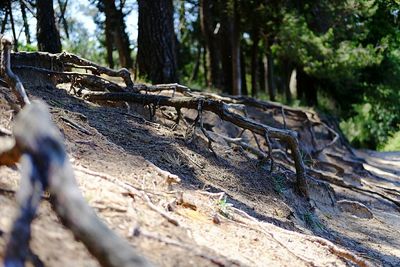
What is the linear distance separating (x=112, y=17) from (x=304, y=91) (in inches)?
292

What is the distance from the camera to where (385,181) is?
36.5ft

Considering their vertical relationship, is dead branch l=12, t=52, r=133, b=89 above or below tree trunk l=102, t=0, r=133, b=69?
below

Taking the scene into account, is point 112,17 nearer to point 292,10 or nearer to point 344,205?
point 292,10

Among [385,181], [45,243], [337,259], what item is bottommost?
[385,181]

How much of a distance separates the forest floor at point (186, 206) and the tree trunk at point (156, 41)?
2352mm

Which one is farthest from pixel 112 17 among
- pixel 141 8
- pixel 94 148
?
pixel 94 148

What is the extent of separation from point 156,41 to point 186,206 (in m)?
5.85

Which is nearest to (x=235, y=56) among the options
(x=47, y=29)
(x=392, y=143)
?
(x=47, y=29)

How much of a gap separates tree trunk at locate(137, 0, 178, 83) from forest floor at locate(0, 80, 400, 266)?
2.35 meters

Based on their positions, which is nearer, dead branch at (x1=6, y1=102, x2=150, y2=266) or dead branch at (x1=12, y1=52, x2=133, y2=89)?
dead branch at (x1=6, y1=102, x2=150, y2=266)

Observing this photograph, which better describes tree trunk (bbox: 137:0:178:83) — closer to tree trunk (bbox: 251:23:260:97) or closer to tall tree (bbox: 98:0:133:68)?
tree trunk (bbox: 251:23:260:97)

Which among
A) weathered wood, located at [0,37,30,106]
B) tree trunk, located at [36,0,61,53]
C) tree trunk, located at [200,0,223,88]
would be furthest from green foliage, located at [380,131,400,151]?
weathered wood, located at [0,37,30,106]

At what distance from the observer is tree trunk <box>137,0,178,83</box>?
912 cm

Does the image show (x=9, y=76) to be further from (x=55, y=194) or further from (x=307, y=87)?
(x=307, y=87)
